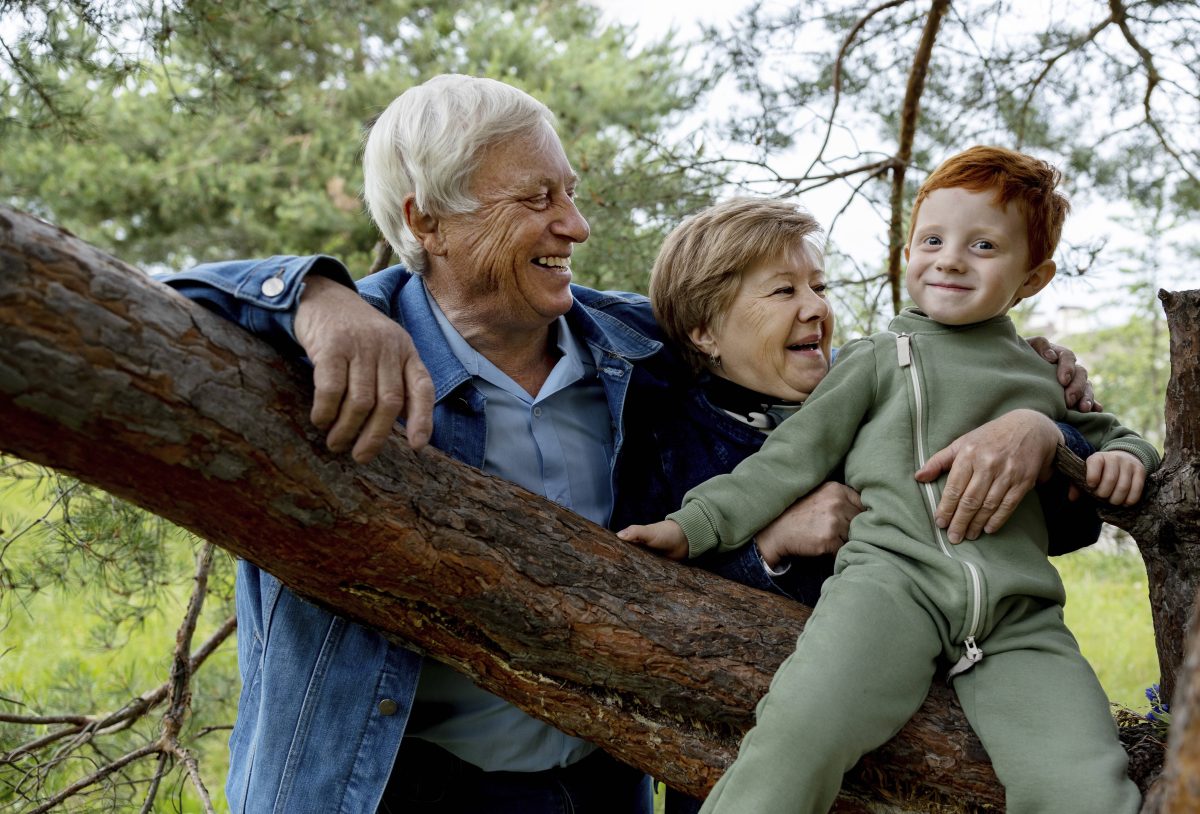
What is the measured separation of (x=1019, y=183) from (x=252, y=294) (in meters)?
1.25

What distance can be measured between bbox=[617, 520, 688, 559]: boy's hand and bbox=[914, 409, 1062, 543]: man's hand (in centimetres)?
41

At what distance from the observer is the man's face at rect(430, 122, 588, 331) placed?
2008 mm

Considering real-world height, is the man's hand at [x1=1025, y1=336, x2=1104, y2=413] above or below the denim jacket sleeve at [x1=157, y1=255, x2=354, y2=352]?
above

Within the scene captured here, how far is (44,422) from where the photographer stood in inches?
45.4

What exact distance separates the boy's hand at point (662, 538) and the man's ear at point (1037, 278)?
2.45ft

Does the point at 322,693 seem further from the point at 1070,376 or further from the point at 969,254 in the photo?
the point at 1070,376

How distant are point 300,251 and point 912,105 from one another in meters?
6.92

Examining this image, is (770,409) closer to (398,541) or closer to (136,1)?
(398,541)

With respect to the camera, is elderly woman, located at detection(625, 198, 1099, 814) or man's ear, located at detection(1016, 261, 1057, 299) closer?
man's ear, located at detection(1016, 261, 1057, 299)

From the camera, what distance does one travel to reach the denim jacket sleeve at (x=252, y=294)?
4.42 ft

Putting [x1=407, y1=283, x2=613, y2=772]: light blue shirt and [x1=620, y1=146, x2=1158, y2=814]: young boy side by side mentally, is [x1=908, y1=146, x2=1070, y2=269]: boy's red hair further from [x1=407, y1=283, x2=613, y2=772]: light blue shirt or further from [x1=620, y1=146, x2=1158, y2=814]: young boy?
[x1=407, y1=283, x2=613, y2=772]: light blue shirt

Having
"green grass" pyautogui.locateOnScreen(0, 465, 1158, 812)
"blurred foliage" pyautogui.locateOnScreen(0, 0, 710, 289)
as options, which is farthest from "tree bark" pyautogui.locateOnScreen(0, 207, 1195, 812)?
"blurred foliage" pyautogui.locateOnScreen(0, 0, 710, 289)

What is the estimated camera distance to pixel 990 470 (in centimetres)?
163

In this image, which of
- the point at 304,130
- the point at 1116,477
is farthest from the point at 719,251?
the point at 304,130
